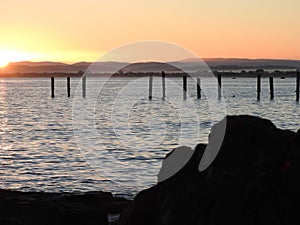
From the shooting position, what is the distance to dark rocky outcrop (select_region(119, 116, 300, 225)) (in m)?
7.21

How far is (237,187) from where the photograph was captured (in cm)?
757

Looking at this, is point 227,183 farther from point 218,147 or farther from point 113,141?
point 113,141

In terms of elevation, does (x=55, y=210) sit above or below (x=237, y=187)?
below

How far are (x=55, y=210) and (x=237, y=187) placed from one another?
4.87 m

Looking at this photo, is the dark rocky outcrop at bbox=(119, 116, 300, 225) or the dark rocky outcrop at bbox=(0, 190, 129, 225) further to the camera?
the dark rocky outcrop at bbox=(0, 190, 129, 225)

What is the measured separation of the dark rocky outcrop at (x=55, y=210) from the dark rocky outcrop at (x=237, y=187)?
261cm

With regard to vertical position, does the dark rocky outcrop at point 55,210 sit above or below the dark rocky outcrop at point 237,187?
below

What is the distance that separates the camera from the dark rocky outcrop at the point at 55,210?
11.1 metres

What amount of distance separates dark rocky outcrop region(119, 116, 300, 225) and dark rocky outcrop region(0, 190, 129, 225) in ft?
8.55

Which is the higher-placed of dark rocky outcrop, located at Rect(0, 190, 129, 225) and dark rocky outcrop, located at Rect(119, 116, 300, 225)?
dark rocky outcrop, located at Rect(119, 116, 300, 225)

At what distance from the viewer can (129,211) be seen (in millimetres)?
8930

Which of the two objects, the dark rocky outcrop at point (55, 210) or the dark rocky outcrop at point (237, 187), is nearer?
the dark rocky outcrop at point (237, 187)

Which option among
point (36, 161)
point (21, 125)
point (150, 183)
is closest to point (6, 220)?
point (150, 183)

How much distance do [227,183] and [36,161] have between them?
21.4m
